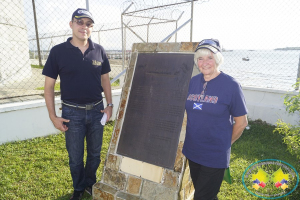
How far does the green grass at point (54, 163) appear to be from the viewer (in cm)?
299

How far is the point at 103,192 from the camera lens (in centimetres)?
262

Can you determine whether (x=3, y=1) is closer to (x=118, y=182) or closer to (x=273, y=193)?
(x=118, y=182)

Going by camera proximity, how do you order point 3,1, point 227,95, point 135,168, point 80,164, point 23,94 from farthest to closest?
1. point 3,1
2. point 23,94
3. point 80,164
4. point 135,168
5. point 227,95

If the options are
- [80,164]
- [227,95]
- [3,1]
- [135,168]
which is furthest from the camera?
[3,1]

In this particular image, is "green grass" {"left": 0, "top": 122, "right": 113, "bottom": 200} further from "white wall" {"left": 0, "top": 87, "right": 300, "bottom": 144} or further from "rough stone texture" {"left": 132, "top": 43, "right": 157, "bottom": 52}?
"rough stone texture" {"left": 132, "top": 43, "right": 157, "bottom": 52}

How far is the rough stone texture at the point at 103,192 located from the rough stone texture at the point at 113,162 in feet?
0.76

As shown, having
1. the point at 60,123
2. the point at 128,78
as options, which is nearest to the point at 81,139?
the point at 60,123

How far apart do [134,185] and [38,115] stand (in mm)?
2915

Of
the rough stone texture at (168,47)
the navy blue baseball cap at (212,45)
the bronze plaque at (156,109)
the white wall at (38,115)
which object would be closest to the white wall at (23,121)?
the white wall at (38,115)

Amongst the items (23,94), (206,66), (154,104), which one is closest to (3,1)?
(23,94)

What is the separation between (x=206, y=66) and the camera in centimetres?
184

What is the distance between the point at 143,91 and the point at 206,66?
1006 millimetres

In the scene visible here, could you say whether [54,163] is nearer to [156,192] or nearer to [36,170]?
[36,170]

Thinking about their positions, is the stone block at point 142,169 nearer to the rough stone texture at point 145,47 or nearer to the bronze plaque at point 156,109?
the bronze plaque at point 156,109
